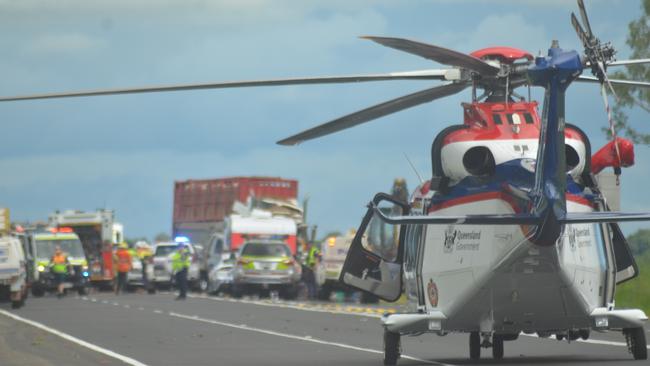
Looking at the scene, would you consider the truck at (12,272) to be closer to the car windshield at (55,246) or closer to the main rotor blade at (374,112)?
the car windshield at (55,246)

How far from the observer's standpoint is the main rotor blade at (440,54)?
13289 mm

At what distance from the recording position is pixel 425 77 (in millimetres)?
16062

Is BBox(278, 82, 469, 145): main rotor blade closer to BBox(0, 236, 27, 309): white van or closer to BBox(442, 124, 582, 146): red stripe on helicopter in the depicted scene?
BBox(442, 124, 582, 146): red stripe on helicopter

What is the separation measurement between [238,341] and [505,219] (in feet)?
32.0

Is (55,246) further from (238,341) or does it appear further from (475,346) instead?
(475,346)

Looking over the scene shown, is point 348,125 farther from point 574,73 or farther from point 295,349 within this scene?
point 295,349

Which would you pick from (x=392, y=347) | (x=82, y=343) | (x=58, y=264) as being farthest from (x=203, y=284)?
(x=392, y=347)

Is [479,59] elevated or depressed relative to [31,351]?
elevated

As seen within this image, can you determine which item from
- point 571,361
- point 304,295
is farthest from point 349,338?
point 304,295

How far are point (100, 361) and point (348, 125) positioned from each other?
5.29 meters

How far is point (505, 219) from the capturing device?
607 inches

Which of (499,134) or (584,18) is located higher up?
(584,18)

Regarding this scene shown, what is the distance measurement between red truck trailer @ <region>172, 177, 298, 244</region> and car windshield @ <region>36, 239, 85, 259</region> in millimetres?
5755

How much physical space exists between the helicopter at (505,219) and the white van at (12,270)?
23464 millimetres
